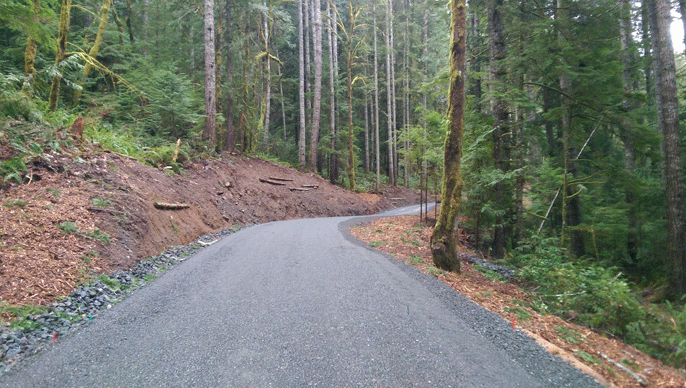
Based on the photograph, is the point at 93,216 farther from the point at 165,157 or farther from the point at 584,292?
the point at 584,292

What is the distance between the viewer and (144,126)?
12695 millimetres

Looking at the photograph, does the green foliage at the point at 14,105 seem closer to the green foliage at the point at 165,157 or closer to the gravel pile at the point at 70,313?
the green foliage at the point at 165,157

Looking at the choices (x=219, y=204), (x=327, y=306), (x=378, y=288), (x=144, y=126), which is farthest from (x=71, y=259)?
(x=144, y=126)

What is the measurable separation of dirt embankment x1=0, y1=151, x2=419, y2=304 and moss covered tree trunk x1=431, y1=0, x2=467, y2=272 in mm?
6130

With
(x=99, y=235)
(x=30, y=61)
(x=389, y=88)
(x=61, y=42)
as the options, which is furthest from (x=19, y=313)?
(x=389, y=88)

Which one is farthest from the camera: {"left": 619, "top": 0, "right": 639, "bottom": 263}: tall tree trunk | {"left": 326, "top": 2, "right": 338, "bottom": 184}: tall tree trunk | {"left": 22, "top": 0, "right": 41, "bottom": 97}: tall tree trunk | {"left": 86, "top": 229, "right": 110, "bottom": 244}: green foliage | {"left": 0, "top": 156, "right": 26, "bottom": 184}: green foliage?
{"left": 326, "top": 2, "right": 338, "bottom": 184}: tall tree trunk

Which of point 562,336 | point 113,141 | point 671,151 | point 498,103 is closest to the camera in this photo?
point 562,336

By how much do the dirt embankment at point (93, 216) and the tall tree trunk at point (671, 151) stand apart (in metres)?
11.7

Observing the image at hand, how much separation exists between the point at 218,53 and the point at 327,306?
16369mm

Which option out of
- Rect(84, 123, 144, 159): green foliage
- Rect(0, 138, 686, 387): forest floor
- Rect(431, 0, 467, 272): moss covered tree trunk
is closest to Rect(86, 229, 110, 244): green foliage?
Rect(0, 138, 686, 387): forest floor

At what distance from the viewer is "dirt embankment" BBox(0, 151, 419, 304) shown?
4.55 meters

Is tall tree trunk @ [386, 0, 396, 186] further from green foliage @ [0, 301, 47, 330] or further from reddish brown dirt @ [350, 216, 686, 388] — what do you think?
green foliage @ [0, 301, 47, 330]

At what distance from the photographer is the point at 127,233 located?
655cm

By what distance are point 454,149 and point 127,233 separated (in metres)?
6.96
